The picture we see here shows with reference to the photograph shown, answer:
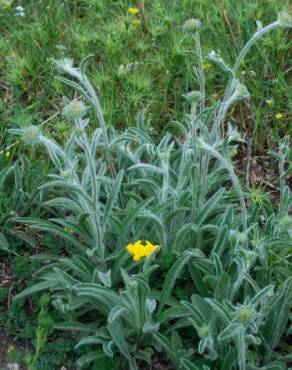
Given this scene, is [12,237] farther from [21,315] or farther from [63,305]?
[63,305]

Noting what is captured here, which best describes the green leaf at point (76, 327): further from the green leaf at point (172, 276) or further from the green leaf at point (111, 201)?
the green leaf at point (111, 201)

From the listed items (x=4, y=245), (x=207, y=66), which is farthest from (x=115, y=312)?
(x=207, y=66)

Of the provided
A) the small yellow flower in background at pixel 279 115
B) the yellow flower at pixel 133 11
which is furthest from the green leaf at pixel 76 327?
the yellow flower at pixel 133 11

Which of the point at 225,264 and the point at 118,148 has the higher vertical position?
the point at 118,148

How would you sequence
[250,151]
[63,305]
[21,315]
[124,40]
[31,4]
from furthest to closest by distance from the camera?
[31,4], [124,40], [250,151], [21,315], [63,305]

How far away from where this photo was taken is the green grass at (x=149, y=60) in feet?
12.7

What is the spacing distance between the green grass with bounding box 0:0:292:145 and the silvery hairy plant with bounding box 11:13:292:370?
2.36ft

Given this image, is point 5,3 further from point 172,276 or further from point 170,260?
point 172,276

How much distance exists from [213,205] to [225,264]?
259 millimetres

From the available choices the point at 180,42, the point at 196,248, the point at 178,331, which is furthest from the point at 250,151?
the point at 178,331

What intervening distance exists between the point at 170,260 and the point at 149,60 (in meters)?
1.56

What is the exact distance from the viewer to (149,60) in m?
4.05

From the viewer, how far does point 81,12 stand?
473cm

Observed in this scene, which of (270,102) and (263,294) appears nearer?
(263,294)
